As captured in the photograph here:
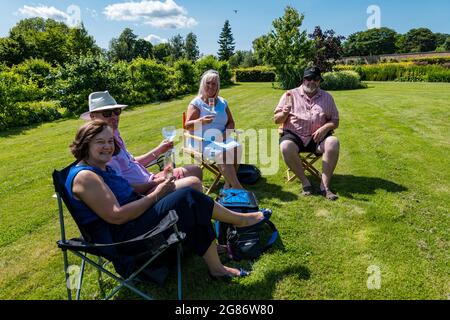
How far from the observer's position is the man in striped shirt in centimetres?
420

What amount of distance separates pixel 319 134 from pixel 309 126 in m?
0.21

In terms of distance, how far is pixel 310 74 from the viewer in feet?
14.2

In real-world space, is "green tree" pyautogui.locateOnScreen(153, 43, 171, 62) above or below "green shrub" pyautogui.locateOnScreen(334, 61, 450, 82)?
above

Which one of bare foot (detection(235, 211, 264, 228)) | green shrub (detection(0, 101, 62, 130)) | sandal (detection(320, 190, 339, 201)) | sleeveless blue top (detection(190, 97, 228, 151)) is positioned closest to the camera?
bare foot (detection(235, 211, 264, 228))

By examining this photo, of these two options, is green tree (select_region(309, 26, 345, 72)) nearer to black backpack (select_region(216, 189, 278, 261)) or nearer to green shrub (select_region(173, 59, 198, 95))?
green shrub (select_region(173, 59, 198, 95))

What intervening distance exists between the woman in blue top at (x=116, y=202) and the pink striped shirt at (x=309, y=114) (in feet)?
7.59

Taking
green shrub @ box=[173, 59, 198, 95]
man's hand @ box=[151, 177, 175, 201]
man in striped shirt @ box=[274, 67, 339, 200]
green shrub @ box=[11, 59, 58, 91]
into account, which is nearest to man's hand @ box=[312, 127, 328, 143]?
man in striped shirt @ box=[274, 67, 339, 200]

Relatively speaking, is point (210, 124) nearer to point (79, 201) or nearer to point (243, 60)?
point (79, 201)

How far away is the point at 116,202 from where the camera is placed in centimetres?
212

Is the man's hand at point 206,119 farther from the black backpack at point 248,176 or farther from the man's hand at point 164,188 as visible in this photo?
the man's hand at point 164,188

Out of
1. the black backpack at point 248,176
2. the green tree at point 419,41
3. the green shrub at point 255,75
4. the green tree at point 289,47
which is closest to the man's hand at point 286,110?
the black backpack at point 248,176

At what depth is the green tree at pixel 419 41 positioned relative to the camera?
80.4m

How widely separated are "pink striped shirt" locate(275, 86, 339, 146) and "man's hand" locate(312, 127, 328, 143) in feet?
0.38
